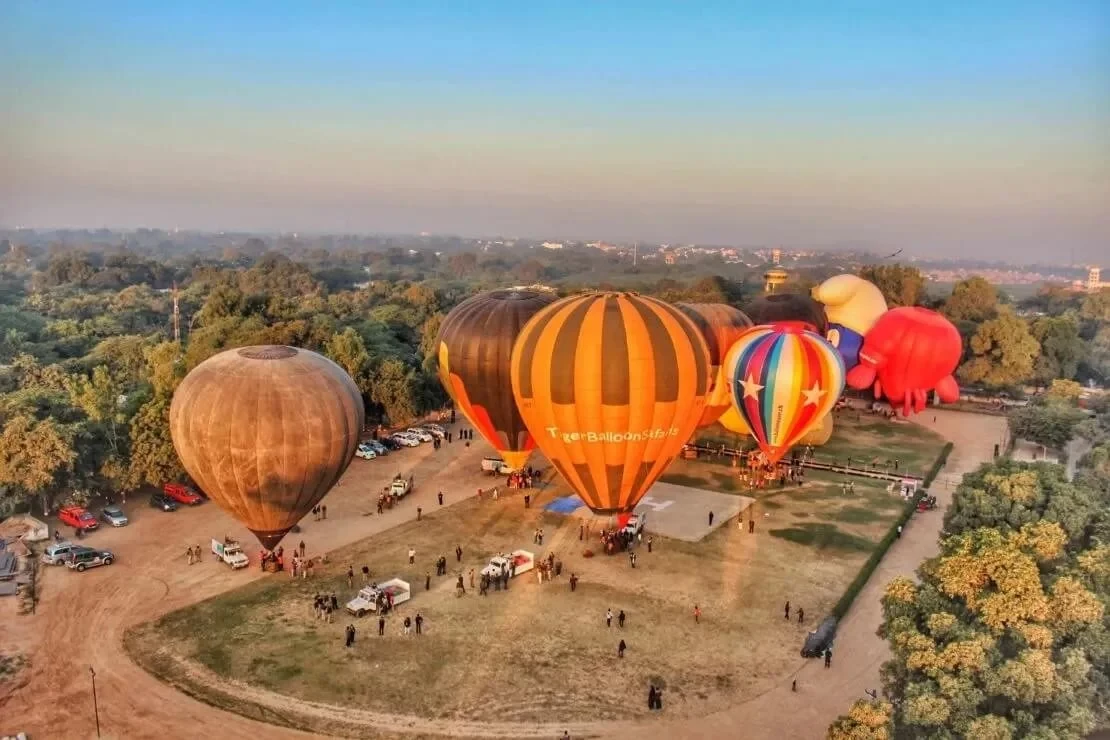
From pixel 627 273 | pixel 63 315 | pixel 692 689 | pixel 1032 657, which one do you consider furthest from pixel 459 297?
pixel 1032 657

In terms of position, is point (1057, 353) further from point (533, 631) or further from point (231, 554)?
point (231, 554)

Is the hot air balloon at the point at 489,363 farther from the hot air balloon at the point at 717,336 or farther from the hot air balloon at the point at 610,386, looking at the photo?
the hot air balloon at the point at 717,336

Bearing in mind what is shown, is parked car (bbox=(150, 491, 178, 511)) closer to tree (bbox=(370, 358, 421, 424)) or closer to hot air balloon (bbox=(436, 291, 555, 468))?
hot air balloon (bbox=(436, 291, 555, 468))

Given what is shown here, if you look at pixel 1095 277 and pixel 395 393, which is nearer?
pixel 1095 277

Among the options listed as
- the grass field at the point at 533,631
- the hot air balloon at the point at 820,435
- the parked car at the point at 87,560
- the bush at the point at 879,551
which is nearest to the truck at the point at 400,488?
the grass field at the point at 533,631

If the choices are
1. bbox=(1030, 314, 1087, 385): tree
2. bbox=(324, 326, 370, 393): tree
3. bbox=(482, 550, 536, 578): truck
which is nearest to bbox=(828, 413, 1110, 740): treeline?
bbox=(482, 550, 536, 578): truck

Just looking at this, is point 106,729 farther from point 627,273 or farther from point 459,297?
point 627,273

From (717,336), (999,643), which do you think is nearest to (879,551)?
(717,336)
